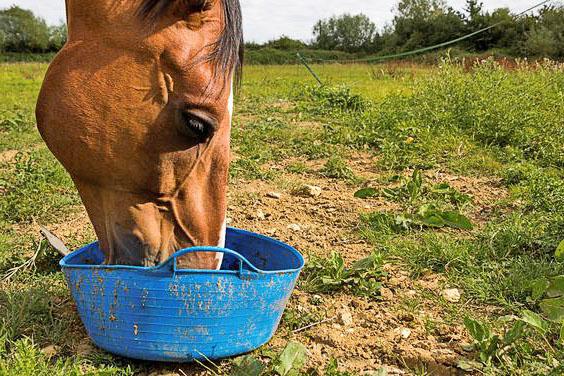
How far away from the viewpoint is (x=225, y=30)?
67.9 inches

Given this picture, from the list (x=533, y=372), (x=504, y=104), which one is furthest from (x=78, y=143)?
(x=504, y=104)

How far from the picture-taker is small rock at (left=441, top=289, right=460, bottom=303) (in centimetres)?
247

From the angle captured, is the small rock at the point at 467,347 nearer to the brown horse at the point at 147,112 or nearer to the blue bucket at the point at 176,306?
the blue bucket at the point at 176,306

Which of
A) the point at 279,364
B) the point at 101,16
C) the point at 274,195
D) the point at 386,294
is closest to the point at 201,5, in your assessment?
the point at 101,16

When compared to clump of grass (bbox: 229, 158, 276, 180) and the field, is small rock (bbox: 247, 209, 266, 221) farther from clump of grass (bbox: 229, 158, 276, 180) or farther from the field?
clump of grass (bbox: 229, 158, 276, 180)

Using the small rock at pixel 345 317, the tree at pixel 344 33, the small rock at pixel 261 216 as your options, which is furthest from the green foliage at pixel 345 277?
the tree at pixel 344 33

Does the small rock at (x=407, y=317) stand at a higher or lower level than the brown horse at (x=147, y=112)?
lower

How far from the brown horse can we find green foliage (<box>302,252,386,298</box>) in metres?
0.85

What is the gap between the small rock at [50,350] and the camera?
1951 mm

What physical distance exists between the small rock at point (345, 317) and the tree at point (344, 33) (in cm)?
4627

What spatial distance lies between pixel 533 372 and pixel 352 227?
1.75m

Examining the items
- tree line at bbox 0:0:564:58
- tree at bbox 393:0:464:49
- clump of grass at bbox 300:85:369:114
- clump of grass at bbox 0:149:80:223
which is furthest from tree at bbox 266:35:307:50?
clump of grass at bbox 0:149:80:223

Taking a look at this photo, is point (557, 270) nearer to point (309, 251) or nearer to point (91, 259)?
point (309, 251)

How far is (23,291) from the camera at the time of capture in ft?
7.98
